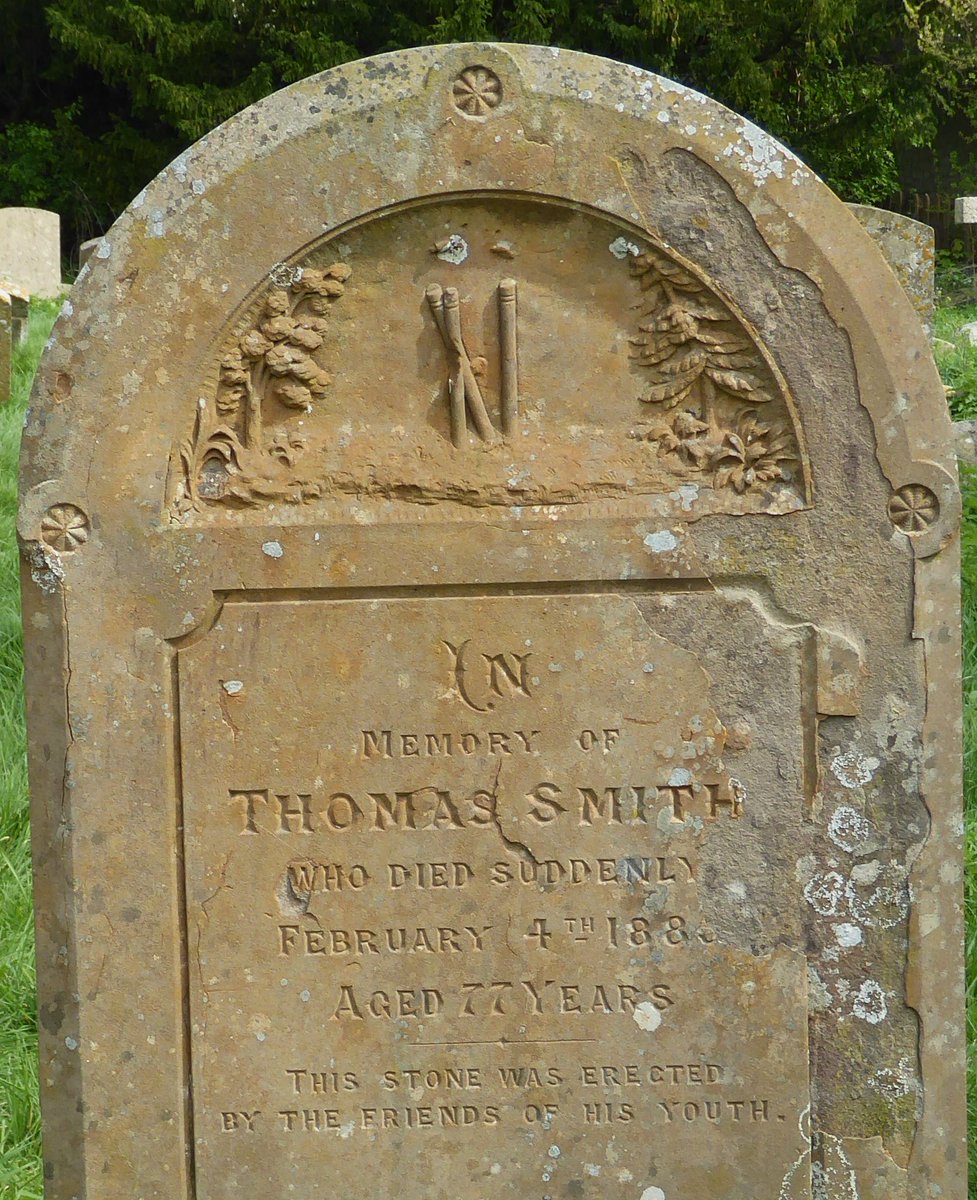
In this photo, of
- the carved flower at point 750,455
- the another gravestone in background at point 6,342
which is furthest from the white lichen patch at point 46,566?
the another gravestone in background at point 6,342

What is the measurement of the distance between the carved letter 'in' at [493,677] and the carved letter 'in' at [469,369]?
1.33ft

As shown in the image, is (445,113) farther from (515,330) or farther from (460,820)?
(460,820)

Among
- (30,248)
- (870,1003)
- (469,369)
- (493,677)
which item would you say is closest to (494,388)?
(469,369)

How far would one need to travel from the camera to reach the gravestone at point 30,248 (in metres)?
11.2

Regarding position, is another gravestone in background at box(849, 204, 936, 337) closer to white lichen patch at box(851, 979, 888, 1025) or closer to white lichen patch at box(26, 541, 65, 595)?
white lichen patch at box(851, 979, 888, 1025)

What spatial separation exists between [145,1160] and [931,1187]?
58.5 inches

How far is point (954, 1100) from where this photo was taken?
8.09 ft

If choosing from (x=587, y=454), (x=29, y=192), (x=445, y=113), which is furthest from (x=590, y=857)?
(x=29, y=192)

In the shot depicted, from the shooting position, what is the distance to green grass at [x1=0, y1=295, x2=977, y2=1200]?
3.09 metres

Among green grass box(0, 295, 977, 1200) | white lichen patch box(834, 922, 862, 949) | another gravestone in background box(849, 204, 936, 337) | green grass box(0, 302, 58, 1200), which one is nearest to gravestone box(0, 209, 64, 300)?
green grass box(0, 295, 977, 1200)

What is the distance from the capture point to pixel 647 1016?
2.47m

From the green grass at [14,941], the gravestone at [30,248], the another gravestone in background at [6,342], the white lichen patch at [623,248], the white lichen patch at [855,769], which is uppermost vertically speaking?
the gravestone at [30,248]

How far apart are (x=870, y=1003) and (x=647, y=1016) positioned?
1.39 feet

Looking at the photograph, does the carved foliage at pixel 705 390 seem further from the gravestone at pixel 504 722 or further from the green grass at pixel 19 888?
the green grass at pixel 19 888
